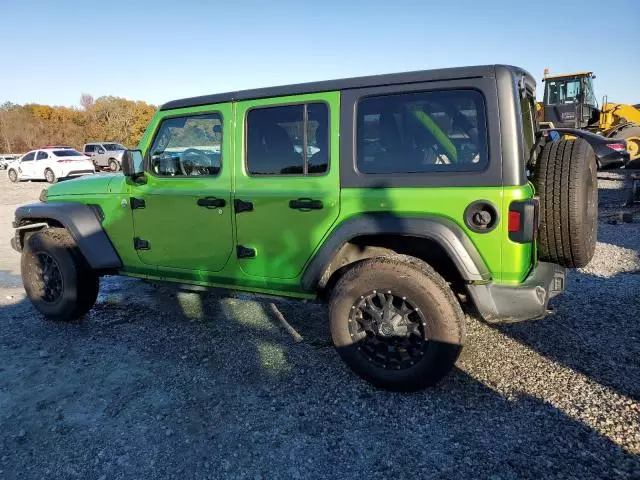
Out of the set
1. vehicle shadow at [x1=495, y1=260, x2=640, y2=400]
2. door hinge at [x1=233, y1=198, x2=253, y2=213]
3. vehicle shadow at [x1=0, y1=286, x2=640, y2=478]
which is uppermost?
door hinge at [x1=233, y1=198, x2=253, y2=213]

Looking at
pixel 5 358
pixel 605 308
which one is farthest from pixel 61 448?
pixel 605 308

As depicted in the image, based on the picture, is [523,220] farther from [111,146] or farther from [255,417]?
[111,146]

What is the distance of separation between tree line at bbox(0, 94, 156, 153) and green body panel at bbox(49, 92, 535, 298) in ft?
136

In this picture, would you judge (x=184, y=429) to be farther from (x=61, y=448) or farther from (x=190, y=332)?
(x=190, y=332)

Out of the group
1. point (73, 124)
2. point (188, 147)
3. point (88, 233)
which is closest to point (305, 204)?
point (188, 147)

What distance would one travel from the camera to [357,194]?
Answer: 3.00m

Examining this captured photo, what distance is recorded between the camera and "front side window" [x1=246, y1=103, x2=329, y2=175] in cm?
315

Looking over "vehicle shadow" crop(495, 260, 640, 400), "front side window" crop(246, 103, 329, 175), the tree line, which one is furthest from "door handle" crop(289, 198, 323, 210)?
the tree line

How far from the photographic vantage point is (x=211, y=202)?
3492 mm

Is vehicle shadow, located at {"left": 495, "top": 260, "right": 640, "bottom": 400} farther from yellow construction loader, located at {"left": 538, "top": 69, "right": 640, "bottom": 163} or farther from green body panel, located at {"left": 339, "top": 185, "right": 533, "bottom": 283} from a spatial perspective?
yellow construction loader, located at {"left": 538, "top": 69, "right": 640, "bottom": 163}

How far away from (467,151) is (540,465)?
5.69ft

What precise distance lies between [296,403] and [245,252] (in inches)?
45.4

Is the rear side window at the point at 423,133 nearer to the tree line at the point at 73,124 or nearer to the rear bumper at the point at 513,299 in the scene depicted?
the rear bumper at the point at 513,299

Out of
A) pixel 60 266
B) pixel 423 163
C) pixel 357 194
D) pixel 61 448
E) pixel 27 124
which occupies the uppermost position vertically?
pixel 27 124
